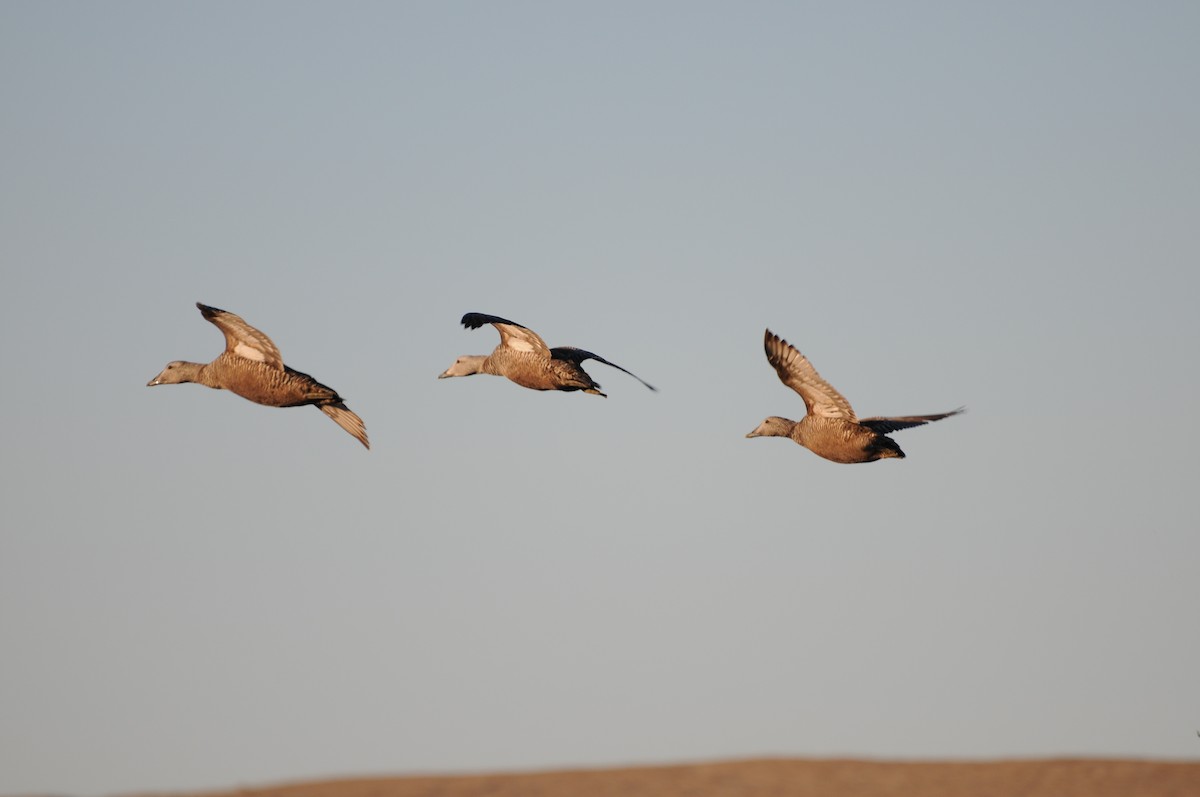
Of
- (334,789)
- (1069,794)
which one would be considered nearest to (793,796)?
(1069,794)

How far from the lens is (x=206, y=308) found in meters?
32.8

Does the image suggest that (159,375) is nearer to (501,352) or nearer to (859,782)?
(501,352)

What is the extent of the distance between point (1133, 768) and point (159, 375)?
1580 centimetres

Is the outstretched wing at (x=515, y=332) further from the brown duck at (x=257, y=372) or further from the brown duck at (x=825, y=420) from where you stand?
the brown duck at (x=825, y=420)

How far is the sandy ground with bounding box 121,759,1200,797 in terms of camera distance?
33.6 meters

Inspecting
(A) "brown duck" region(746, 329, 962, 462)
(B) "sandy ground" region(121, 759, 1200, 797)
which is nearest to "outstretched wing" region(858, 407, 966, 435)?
(A) "brown duck" region(746, 329, 962, 462)

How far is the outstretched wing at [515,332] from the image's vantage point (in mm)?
34844

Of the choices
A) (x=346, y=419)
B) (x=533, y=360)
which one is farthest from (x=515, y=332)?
(x=346, y=419)

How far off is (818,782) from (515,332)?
322 inches

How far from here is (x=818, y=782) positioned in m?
33.7

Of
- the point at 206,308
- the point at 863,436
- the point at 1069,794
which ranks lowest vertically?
the point at 1069,794

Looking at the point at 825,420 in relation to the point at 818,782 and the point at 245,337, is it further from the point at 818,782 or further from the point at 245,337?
the point at 245,337

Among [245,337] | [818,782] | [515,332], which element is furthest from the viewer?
[515,332]

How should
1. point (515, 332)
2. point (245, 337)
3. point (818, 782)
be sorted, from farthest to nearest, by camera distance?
point (515, 332) < point (818, 782) < point (245, 337)
